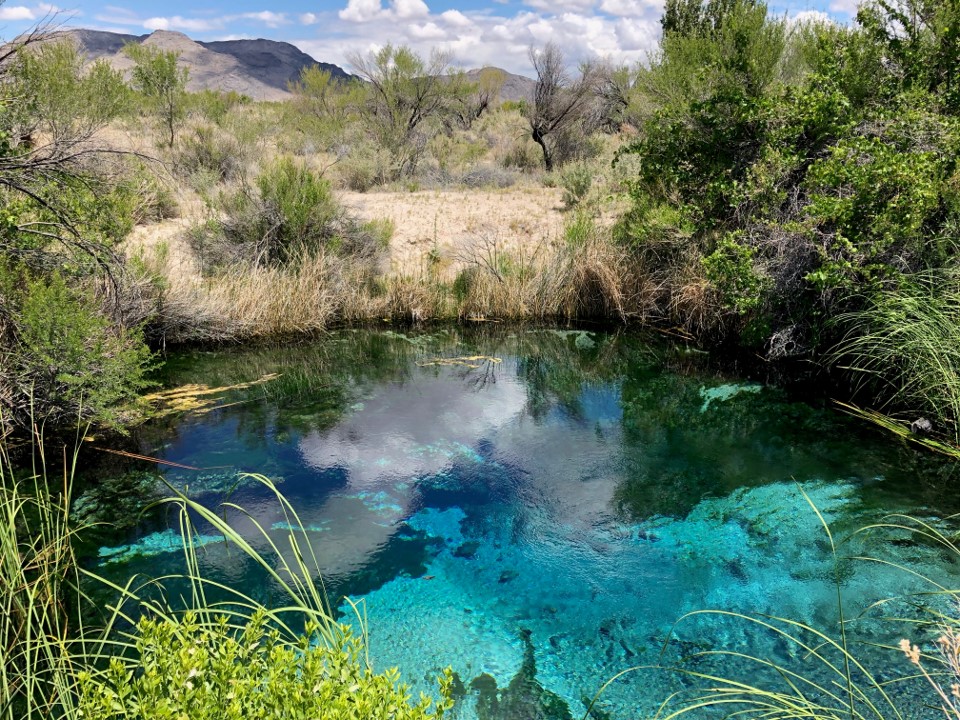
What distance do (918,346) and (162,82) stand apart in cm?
1899

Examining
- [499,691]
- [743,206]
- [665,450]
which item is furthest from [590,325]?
[499,691]

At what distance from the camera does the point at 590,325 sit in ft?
33.1

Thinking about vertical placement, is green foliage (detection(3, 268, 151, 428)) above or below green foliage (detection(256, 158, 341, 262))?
below

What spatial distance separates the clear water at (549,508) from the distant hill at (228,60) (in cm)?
5659

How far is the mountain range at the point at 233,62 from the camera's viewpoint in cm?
5991

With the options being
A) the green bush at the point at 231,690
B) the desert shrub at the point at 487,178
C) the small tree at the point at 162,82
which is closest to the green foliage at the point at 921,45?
the green bush at the point at 231,690

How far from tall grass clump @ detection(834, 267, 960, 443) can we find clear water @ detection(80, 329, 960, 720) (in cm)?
51

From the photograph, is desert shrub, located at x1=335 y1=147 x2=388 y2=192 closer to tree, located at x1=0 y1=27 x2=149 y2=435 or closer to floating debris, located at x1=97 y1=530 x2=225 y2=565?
tree, located at x1=0 y1=27 x2=149 y2=435

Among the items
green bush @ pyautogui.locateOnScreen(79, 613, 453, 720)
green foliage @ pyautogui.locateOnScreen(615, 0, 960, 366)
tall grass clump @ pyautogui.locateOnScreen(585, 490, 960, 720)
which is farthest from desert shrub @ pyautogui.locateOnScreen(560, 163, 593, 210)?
green bush @ pyautogui.locateOnScreen(79, 613, 453, 720)

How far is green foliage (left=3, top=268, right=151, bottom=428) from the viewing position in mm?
5395

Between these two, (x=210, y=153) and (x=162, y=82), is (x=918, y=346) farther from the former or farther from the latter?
(x=162, y=82)

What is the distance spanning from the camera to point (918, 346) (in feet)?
18.9

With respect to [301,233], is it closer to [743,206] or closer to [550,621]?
[743,206]

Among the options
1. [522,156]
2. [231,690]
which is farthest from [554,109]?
[231,690]
